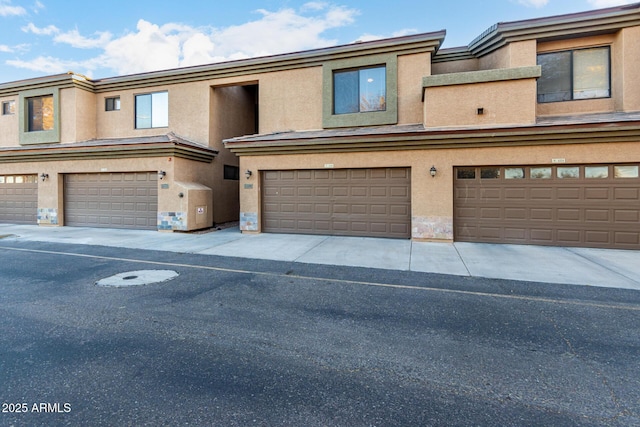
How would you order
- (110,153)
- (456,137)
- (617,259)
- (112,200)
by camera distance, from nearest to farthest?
(617,259)
(456,137)
(110,153)
(112,200)

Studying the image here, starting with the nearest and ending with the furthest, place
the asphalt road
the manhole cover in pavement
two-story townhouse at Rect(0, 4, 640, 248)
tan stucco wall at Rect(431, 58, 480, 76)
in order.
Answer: the asphalt road, the manhole cover in pavement, two-story townhouse at Rect(0, 4, 640, 248), tan stucco wall at Rect(431, 58, 480, 76)

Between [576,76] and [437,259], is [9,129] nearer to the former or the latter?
[437,259]

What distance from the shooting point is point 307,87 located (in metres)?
13.2

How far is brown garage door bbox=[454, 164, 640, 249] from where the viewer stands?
9.02 meters

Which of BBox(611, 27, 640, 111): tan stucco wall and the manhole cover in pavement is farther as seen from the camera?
BBox(611, 27, 640, 111): tan stucco wall

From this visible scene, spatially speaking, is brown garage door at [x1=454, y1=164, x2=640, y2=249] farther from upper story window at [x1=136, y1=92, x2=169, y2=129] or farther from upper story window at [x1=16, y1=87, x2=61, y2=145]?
upper story window at [x1=16, y1=87, x2=61, y2=145]

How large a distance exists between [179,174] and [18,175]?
9.48 metres

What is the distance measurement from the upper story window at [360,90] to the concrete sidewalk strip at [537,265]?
6515 millimetres

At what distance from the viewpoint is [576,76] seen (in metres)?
11.1

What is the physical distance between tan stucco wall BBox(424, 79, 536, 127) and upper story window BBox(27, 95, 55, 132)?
1797 cm

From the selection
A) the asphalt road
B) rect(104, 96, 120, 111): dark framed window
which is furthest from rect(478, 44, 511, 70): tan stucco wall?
rect(104, 96, 120, 111): dark framed window

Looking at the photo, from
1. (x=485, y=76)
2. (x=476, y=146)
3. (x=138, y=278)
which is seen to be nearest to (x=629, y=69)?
(x=485, y=76)

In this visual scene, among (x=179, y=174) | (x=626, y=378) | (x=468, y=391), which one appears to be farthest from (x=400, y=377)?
(x=179, y=174)

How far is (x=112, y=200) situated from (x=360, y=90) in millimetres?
11673
